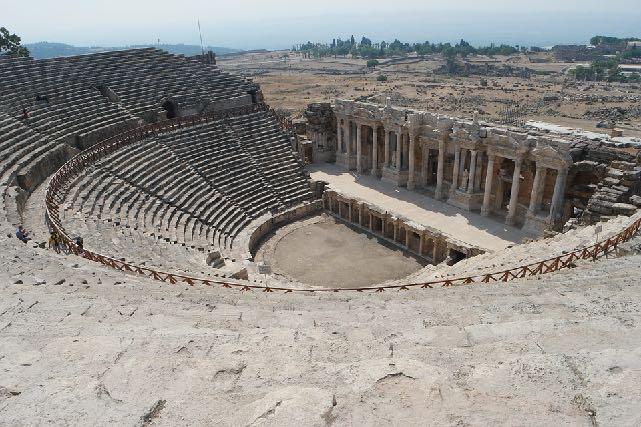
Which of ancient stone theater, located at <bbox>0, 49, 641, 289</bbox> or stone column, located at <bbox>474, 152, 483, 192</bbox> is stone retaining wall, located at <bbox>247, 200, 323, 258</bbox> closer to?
ancient stone theater, located at <bbox>0, 49, 641, 289</bbox>

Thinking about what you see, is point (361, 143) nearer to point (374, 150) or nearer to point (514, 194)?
point (374, 150)

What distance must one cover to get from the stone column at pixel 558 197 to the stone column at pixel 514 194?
185 cm

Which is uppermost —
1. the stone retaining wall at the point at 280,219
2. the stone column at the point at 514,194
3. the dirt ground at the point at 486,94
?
the stone column at the point at 514,194

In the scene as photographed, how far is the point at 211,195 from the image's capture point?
26375mm

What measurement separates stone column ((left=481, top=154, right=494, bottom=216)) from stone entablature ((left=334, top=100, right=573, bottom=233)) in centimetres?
5

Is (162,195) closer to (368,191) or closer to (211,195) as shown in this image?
(211,195)

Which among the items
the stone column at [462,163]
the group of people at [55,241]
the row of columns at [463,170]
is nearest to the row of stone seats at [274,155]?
the row of columns at [463,170]

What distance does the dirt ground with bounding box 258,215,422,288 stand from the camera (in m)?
22.9

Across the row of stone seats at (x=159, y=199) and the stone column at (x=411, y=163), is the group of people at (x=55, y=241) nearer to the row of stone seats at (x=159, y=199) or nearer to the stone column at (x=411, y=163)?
the row of stone seats at (x=159, y=199)

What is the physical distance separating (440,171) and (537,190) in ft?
19.7

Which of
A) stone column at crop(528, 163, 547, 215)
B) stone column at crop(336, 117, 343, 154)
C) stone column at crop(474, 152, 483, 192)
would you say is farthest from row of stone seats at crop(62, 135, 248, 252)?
stone column at crop(528, 163, 547, 215)

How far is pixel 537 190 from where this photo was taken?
23891mm

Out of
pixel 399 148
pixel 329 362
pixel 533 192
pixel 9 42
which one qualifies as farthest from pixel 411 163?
pixel 9 42

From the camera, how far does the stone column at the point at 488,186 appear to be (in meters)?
25.7
